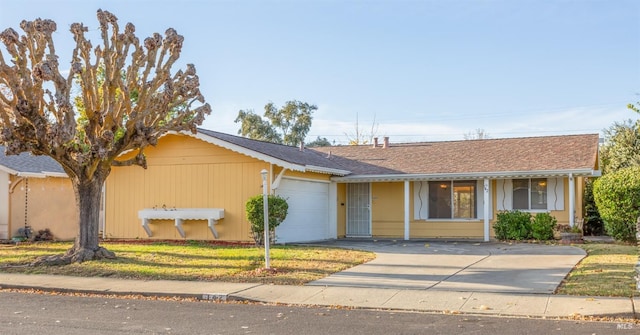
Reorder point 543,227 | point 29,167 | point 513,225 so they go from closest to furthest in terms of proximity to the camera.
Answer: point 543,227 < point 513,225 < point 29,167

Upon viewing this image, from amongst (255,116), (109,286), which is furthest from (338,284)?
(255,116)

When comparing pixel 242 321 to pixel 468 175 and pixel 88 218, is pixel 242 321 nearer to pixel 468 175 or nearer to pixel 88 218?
pixel 88 218

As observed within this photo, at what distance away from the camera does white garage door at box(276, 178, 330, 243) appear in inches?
806

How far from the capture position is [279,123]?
48875 mm

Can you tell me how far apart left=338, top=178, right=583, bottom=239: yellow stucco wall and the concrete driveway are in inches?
123

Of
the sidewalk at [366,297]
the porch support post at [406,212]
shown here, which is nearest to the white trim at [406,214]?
the porch support post at [406,212]

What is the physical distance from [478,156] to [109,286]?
14996 millimetres

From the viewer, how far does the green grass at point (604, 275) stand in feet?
35.9

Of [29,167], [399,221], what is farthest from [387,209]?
[29,167]

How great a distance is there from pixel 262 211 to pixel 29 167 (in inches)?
399

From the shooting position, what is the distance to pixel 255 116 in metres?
48.7

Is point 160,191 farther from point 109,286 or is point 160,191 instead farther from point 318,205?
point 109,286

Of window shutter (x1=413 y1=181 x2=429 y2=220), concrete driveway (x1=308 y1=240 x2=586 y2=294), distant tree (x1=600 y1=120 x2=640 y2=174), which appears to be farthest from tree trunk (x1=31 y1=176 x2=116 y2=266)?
distant tree (x1=600 y1=120 x2=640 y2=174)

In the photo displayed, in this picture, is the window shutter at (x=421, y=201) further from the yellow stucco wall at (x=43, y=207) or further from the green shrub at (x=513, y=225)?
the yellow stucco wall at (x=43, y=207)
